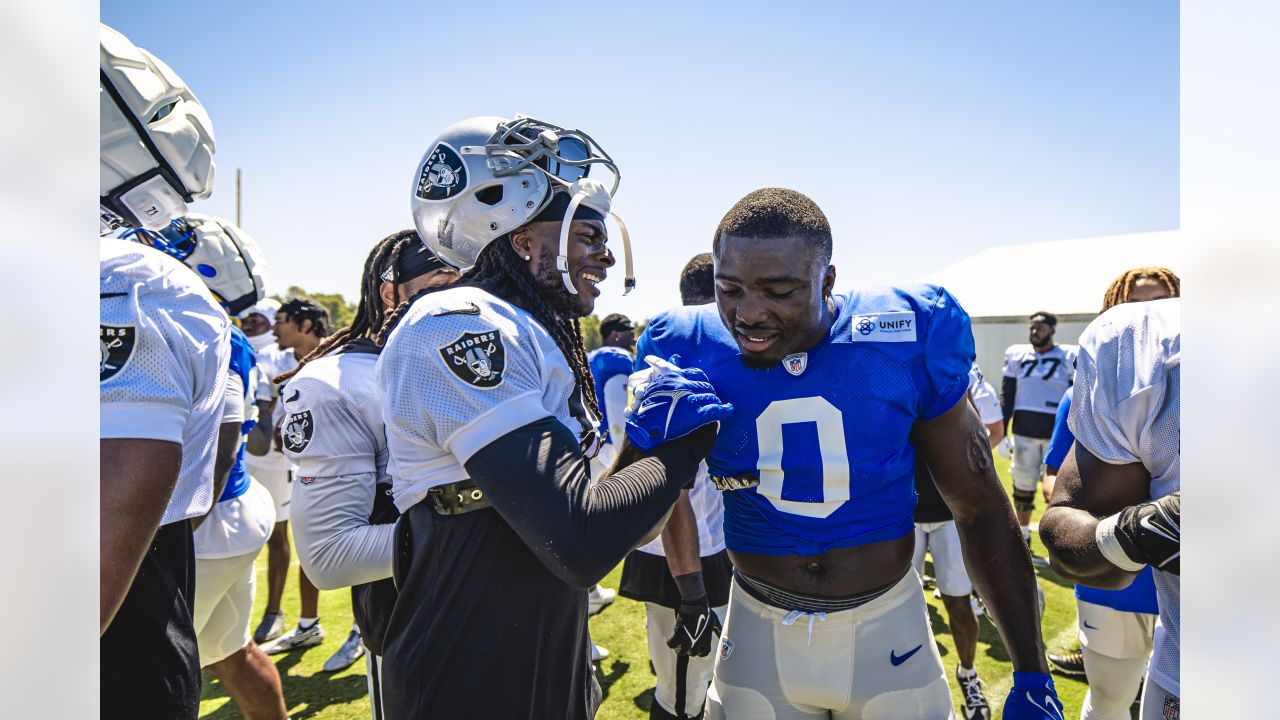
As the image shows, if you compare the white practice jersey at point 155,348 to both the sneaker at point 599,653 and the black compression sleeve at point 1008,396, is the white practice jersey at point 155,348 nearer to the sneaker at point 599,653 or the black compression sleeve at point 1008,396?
the sneaker at point 599,653

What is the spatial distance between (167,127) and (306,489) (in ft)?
3.67

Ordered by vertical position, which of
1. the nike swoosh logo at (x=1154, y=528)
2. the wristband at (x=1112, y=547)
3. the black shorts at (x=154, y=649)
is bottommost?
the black shorts at (x=154, y=649)

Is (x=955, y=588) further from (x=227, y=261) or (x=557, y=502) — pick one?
(x=227, y=261)

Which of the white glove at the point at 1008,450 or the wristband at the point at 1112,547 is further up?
the wristband at the point at 1112,547

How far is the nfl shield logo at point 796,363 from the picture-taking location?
2.19 meters

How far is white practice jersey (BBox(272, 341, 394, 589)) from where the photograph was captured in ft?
6.52

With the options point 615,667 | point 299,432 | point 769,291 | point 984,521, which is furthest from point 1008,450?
point 299,432

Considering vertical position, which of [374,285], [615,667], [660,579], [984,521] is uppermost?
[374,285]

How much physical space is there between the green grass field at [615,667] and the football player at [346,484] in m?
2.41

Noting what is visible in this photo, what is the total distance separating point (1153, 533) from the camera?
5.03 ft

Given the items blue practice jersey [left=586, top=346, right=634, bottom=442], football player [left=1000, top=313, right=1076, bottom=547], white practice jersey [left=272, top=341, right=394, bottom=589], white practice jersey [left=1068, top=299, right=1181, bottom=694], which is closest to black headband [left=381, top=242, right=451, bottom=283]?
white practice jersey [left=272, top=341, right=394, bottom=589]

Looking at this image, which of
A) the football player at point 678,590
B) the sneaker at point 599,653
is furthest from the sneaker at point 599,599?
the football player at point 678,590

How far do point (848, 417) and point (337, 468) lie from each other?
1622 mm

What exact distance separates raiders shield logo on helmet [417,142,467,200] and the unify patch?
1.28m
